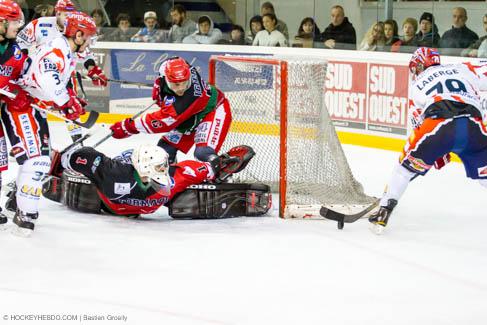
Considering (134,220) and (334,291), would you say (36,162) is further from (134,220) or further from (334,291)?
(334,291)

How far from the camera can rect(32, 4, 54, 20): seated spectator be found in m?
10.0

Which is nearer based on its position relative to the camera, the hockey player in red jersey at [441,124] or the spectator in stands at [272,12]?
the hockey player in red jersey at [441,124]

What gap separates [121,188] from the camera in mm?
5422

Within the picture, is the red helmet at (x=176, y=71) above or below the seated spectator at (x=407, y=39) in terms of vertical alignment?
below

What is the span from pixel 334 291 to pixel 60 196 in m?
2.27

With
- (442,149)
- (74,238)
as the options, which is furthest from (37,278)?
(442,149)

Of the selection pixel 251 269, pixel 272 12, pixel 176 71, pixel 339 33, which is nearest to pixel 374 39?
pixel 339 33

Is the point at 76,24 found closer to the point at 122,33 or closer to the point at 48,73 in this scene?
the point at 48,73

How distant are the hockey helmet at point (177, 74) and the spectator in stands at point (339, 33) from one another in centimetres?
339

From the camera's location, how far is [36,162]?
5.03m

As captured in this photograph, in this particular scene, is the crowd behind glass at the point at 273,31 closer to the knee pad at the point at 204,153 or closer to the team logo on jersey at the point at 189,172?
the knee pad at the point at 204,153

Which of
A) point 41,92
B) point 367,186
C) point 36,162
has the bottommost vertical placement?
point 367,186

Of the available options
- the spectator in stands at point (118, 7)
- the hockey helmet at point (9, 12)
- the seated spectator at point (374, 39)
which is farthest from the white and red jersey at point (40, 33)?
the spectator in stands at point (118, 7)

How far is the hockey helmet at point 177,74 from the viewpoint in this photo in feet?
18.8
